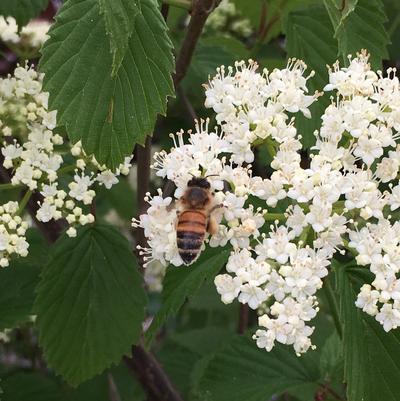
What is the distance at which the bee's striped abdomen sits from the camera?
1360mm

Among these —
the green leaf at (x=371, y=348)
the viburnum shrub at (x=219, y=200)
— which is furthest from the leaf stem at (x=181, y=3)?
the green leaf at (x=371, y=348)

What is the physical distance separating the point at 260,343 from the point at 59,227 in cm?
77

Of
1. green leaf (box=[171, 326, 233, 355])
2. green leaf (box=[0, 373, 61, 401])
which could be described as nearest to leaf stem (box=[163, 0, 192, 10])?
green leaf (box=[0, 373, 61, 401])

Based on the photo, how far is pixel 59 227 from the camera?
1983mm

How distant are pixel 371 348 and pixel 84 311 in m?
0.61

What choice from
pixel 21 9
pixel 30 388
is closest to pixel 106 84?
pixel 21 9

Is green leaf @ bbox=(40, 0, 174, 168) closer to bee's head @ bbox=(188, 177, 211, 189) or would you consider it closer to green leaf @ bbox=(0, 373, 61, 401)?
bee's head @ bbox=(188, 177, 211, 189)

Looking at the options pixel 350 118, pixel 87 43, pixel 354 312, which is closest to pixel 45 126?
pixel 87 43

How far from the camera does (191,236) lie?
1362 millimetres

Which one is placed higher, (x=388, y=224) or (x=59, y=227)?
(x=59, y=227)

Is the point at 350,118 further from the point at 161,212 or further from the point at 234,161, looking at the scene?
the point at 161,212

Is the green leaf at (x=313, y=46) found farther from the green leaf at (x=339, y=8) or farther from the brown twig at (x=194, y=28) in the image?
the green leaf at (x=339, y=8)

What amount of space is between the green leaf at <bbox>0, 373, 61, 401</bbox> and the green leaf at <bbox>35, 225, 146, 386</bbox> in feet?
1.87

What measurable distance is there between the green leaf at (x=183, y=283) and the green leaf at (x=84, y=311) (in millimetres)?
160
